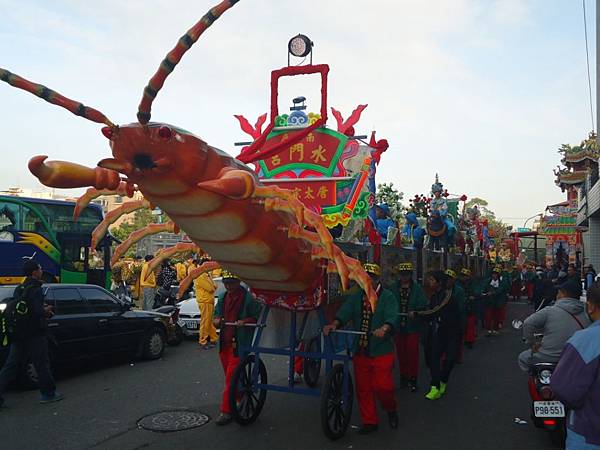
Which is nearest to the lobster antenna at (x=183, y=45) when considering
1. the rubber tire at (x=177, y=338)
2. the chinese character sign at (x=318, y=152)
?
the chinese character sign at (x=318, y=152)

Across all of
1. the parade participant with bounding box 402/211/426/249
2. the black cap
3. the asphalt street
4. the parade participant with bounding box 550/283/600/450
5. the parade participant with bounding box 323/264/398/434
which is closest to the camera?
the parade participant with bounding box 550/283/600/450

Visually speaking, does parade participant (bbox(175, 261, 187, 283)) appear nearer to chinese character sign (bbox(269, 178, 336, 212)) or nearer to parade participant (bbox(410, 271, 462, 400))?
chinese character sign (bbox(269, 178, 336, 212))

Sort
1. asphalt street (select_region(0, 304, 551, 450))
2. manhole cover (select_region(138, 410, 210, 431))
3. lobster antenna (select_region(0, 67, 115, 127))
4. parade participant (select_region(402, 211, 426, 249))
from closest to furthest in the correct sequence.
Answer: lobster antenna (select_region(0, 67, 115, 127)) < asphalt street (select_region(0, 304, 551, 450)) < manhole cover (select_region(138, 410, 210, 431)) < parade participant (select_region(402, 211, 426, 249))

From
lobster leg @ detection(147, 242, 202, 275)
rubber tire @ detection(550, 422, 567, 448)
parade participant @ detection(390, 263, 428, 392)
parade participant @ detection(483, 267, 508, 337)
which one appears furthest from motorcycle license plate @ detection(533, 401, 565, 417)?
parade participant @ detection(483, 267, 508, 337)

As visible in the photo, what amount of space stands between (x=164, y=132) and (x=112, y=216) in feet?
4.25

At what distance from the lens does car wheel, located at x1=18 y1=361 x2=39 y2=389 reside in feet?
24.3

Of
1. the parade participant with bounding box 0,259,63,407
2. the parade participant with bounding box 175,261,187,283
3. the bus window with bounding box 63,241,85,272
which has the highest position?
the bus window with bounding box 63,241,85,272

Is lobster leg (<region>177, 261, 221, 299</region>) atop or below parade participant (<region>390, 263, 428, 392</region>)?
atop

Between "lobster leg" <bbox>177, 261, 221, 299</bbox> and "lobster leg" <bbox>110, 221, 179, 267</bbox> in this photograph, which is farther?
"lobster leg" <bbox>177, 261, 221, 299</bbox>

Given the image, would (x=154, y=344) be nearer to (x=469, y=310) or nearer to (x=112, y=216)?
(x=112, y=216)

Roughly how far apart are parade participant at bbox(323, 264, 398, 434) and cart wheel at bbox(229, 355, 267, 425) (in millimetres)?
1084

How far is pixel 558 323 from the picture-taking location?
193 inches

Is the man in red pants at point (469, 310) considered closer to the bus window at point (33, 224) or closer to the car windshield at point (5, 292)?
the car windshield at point (5, 292)

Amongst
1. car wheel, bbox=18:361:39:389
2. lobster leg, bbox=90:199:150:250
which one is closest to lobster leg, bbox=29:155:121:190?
lobster leg, bbox=90:199:150:250
